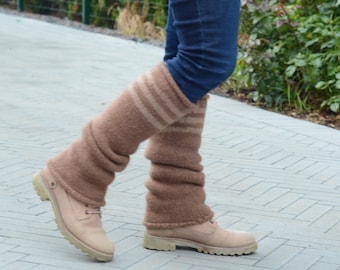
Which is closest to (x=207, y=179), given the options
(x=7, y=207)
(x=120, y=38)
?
(x=7, y=207)

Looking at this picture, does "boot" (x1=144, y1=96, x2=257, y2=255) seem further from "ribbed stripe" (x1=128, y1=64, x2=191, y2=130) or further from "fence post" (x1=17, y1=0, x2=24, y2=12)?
"fence post" (x1=17, y1=0, x2=24, y2=12)

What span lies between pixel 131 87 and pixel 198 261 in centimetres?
72

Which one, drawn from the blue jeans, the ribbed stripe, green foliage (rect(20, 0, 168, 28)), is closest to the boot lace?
the ribbed stripe

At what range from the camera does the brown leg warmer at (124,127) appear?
3.11 meters

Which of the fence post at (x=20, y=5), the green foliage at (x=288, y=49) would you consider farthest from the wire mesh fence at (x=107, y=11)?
the green foliage at (x=288, y=49)

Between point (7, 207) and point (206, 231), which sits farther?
point (7, 207)

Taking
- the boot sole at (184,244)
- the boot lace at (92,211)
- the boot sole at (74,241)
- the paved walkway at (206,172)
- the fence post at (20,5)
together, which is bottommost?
the fence post at (20,5)

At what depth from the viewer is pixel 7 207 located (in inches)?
158

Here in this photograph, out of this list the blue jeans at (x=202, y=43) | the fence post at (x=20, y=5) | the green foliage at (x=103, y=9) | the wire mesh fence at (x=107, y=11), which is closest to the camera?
the blue jeans at (x=202, y=43)

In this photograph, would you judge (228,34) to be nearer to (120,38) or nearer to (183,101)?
(183,101)

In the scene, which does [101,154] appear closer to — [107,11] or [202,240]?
[202,240]

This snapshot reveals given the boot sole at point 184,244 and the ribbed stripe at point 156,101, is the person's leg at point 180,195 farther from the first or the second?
the ribbed stripe at point 156,101

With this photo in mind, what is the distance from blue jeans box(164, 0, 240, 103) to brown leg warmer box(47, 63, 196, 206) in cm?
5

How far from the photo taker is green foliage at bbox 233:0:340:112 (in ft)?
23.0
